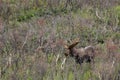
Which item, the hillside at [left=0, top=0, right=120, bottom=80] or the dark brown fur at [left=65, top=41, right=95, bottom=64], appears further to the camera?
the dark brown fur at [left=65, top=41, right=95, bottom=64]

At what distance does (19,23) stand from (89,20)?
2448mm

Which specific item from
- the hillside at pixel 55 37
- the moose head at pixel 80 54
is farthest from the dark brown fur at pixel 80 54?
the hillside at pixel 55 37

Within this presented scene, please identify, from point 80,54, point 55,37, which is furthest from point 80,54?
point 55,37

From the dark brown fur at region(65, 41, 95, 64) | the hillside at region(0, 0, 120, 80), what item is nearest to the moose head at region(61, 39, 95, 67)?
the dark brown fur at region(65, 41, 95, 64)

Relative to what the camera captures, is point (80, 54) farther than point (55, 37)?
No

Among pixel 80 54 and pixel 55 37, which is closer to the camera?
pixel 80 54

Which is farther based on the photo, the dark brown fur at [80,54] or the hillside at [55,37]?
the dark brown fur at [80,54]

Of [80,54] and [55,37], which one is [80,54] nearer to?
[80,54]

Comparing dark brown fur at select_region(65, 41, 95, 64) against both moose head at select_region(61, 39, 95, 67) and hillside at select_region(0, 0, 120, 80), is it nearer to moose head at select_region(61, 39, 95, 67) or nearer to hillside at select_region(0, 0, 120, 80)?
moose head at select_region(61, 39, 95, 67)

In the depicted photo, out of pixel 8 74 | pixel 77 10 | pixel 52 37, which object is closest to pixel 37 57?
pixel 8 74

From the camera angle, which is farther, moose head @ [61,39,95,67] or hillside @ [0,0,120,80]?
moose head @ [61,39,95,67]

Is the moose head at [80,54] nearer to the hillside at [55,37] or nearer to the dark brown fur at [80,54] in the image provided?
the dark brown fur at [80,54]

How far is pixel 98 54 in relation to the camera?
9.62 meters

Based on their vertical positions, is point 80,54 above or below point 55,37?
above
